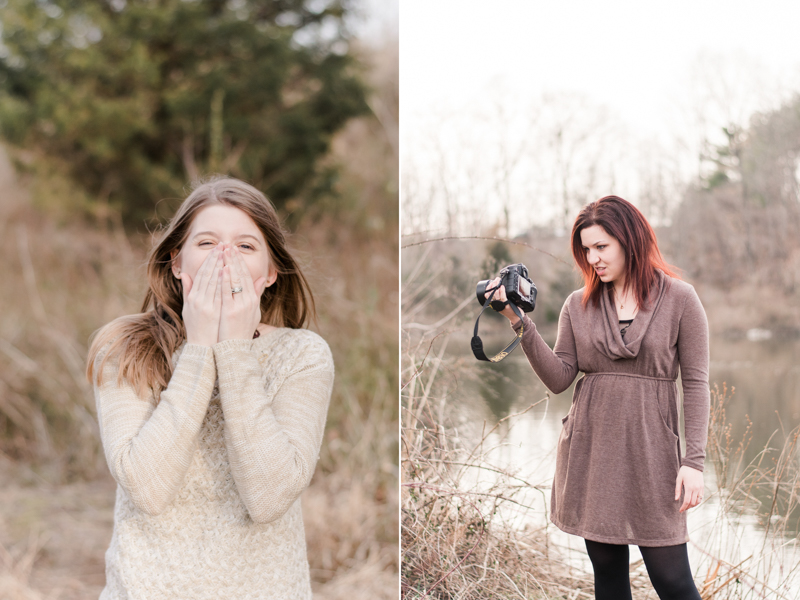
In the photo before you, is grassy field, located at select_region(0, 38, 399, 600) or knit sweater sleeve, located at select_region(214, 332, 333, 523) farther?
grassy field, located at select_region(0, 38, 399, 600)

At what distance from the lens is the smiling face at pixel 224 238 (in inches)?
60.9

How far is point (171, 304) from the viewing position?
1.71 m

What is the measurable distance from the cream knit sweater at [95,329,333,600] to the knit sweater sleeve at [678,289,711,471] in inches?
33.3

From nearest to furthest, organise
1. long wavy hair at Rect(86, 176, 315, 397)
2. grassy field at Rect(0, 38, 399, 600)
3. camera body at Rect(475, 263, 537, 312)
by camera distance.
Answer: long wavy hair at Rect(86, 176, 315, 397) < camera body at Rect(475, 263, 537, 312) < grassy field at Rect(0, 38, 399, 600)

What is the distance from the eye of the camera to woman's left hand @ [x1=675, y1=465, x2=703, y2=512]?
1532mm

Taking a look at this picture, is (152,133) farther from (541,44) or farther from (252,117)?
(541,44)

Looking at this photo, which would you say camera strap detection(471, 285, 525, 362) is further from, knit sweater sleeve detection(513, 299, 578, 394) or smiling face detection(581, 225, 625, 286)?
smiling face detection(581, 225, 625, 286)

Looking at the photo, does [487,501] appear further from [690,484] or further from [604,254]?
[604,254]

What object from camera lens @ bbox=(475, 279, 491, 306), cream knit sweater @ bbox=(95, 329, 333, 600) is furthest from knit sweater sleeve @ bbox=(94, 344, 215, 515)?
camera lens @ bbox=(475, 279, 491, 306)

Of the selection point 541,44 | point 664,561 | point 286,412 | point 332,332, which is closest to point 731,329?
point 664,561

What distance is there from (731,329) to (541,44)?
0.94 m

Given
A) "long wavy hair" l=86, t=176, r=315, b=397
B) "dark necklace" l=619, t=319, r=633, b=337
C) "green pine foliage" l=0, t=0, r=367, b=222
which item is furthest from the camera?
"green pine foliage" l=0, t=0, r=367, b=222

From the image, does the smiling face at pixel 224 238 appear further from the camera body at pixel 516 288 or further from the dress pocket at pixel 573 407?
the dress pocket at pixel 573 407

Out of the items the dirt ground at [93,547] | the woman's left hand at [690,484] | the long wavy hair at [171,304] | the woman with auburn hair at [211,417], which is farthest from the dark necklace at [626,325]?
the dirt ground at [93,547]
